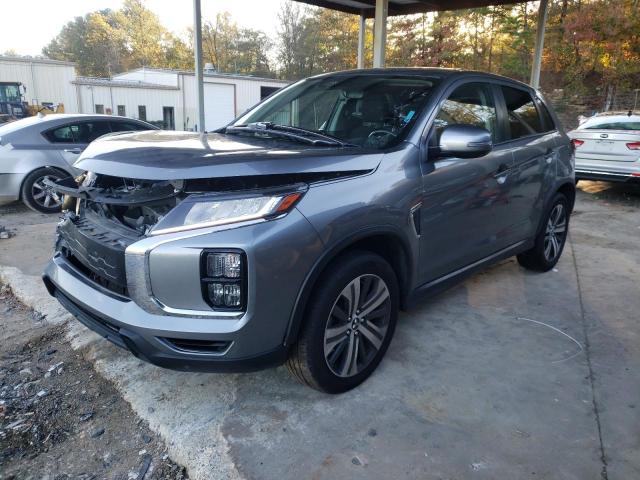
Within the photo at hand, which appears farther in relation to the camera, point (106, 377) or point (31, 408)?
point (106, 377)

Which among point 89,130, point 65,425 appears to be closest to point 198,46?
point 89,130

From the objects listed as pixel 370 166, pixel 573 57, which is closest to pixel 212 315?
pixel 370 166

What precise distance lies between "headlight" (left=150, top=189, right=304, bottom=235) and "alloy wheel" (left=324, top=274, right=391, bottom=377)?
61cm

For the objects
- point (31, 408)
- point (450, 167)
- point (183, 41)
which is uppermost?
point (183, 41)

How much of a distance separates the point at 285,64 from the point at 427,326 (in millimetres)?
47295

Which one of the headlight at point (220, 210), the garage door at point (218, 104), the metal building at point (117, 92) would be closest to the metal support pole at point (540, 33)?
the headlight at point (220, 210)

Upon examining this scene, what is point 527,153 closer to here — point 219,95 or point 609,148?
point 609,148

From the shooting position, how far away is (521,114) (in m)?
4.13

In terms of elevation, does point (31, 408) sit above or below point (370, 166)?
below

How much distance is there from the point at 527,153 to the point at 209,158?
278 centimetres

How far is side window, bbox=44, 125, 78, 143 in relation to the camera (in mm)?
7277

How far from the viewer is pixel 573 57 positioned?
77.9 feet

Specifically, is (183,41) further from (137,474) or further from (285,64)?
(137,474)

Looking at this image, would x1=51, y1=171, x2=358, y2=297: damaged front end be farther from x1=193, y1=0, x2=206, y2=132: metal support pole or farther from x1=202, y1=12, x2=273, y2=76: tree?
x1=202, y1=12, x2=273, y2=76: tree
